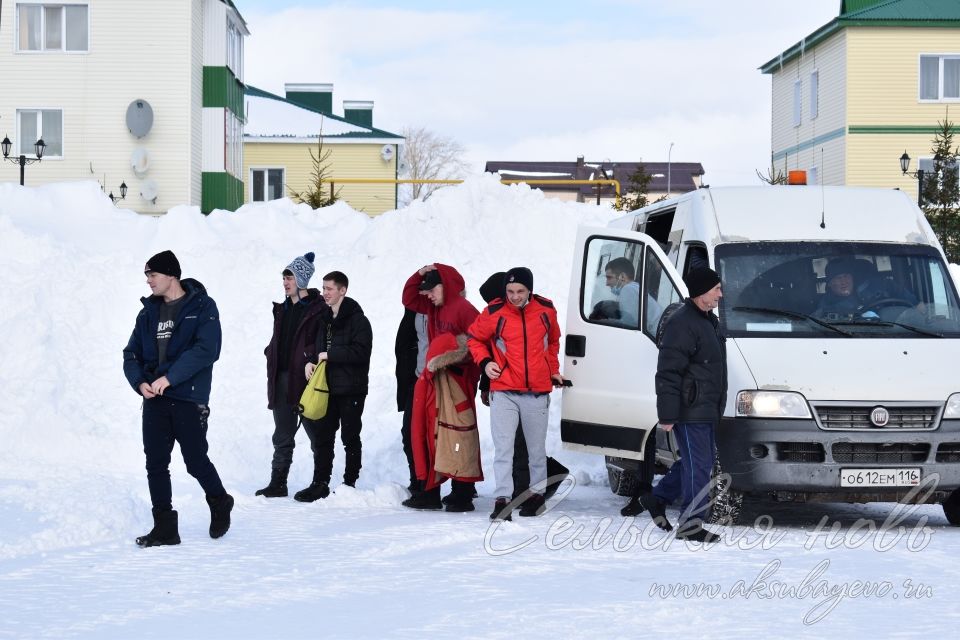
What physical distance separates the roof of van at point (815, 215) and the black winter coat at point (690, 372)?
1.47 metres

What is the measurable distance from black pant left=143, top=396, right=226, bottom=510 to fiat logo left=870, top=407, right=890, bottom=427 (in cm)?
412

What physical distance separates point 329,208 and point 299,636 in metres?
21.2

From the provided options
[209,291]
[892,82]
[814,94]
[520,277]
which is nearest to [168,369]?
[520,277]

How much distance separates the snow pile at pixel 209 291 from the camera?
11695mm

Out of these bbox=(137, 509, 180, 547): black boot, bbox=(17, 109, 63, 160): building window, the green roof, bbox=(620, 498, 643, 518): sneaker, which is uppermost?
the green roof

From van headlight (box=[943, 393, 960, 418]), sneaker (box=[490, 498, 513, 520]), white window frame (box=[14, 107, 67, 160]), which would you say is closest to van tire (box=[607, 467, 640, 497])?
sneaker (box=[490, 498, 513, 520])

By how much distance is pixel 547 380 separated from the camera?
9.41m

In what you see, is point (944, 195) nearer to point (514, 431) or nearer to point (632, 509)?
point (632, 509)

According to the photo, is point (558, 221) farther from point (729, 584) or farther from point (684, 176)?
point (684, 176)

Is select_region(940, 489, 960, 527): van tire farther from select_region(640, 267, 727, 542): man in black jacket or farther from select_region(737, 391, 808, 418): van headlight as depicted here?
select_region(640, 267, 727, 542): man in black jacket

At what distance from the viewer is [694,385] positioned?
8.24 meters

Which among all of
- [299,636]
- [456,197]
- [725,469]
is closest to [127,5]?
[456,197]

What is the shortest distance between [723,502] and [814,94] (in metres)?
36.0

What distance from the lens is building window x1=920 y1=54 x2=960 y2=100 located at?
3953 cm
